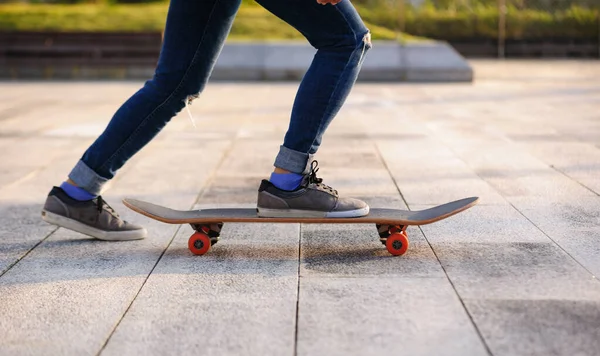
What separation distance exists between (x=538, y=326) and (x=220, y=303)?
1113 millimetres

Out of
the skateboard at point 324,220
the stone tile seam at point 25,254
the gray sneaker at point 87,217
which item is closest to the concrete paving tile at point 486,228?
the skateboard at point 324,220

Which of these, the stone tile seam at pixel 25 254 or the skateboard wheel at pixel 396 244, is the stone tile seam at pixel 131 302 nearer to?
the stone tile seam at pixel 25 254

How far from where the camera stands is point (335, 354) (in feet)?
8.57

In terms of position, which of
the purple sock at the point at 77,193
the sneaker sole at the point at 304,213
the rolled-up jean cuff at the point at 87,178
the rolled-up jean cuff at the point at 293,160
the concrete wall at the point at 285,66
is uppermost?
the rolled-up jean cuff at the point at 293,160

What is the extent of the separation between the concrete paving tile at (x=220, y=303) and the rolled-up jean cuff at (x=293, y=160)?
0.39 m

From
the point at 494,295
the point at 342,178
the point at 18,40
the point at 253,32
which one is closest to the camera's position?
the point at 494,295

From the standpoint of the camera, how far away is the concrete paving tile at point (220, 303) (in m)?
2.72

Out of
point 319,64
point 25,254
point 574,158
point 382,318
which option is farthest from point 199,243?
point 574,158

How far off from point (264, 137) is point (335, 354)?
5.48m

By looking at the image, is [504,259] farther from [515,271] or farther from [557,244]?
[557,244]

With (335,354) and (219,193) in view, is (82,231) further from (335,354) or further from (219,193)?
(335,354)

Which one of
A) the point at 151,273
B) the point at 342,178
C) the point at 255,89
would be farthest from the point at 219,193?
the point at 255,89

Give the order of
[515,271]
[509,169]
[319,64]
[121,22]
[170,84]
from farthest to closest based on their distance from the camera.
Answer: [121,22], [509,169], [170,84], [319,64], [515,271]

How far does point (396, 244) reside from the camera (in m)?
3.77
